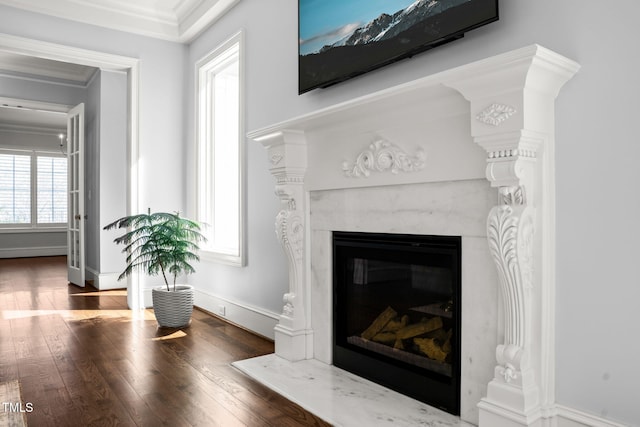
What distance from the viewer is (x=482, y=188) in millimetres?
1911

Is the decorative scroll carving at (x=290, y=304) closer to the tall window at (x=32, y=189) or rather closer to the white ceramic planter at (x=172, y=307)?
the white ceramic planter at (x=172, y=307)

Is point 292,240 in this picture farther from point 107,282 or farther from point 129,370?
point 107,282

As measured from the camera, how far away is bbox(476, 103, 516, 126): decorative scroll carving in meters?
1.65

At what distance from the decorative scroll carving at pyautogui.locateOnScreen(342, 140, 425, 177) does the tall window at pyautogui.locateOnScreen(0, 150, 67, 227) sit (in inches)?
360

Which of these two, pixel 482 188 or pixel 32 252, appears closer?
pixel 482 188

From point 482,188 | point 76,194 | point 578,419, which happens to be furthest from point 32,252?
point 578,419

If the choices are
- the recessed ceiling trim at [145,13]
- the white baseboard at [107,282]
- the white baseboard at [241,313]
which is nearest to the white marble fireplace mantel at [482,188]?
the white baseboard at [241,313]

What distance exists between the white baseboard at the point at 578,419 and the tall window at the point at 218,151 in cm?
315

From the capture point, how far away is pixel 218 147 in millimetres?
4543

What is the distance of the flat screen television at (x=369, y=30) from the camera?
2.01m

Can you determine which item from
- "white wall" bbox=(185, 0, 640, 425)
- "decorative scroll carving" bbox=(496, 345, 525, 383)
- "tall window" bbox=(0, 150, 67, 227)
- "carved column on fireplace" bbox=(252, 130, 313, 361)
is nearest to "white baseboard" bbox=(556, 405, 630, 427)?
"white wall" bbox=(185, 0, 640, 425)

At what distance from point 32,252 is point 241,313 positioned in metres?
7.85

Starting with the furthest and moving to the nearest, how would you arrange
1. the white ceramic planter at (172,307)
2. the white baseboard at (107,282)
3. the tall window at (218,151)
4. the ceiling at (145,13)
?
the white baseboard at (107,282) → the tall window at (218,151) → the ceiling at (145,13) → the white ceramic planter at (172,307)

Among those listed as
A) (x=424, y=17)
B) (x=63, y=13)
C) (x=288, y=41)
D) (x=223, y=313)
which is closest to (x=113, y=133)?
(x=63, y=13)
